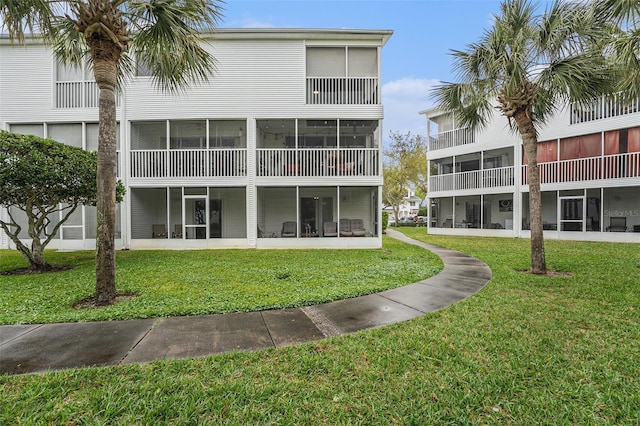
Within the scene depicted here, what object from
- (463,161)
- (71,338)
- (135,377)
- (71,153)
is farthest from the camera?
(463,161)

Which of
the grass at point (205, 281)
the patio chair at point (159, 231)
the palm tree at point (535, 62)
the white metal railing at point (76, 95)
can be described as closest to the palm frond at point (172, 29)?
the grass at point (205, 281)

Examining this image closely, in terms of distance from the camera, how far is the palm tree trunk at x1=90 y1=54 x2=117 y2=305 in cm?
520

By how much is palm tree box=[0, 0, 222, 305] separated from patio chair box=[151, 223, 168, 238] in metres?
8.12

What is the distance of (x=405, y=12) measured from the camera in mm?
13359

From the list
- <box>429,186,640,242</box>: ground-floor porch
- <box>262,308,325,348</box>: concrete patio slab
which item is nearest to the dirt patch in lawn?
<box>262,308,325,348</box>: concrete patio slab

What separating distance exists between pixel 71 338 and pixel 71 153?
6.46m

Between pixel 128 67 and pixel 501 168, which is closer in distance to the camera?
pixel 128 67

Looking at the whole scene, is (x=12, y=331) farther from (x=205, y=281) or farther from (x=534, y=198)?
(x=534, y=198)

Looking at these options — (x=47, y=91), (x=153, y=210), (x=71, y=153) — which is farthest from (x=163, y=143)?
(x=71, y=153)

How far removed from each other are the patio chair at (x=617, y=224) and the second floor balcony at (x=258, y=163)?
40.6ft

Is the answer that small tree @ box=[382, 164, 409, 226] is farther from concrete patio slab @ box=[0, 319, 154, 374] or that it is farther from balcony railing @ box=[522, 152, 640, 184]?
concrete patio slab @ box=[0, 319, 154, 374]

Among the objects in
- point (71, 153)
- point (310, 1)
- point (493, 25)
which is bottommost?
point (71, 153)

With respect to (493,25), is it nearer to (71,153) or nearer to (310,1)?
(310,1)

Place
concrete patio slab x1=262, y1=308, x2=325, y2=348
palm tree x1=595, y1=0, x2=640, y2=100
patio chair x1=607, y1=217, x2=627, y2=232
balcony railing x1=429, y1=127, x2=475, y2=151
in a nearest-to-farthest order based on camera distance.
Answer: concrete patio slab x1=262, y1=308, x2=325, y2=348
palm tree x1=595, y1=0, x2=640, y2=100
patio chair x1=607, y1=217, x2=627, y2=232
balcony railing x1=429, y1=127, x2=475, y2=151
